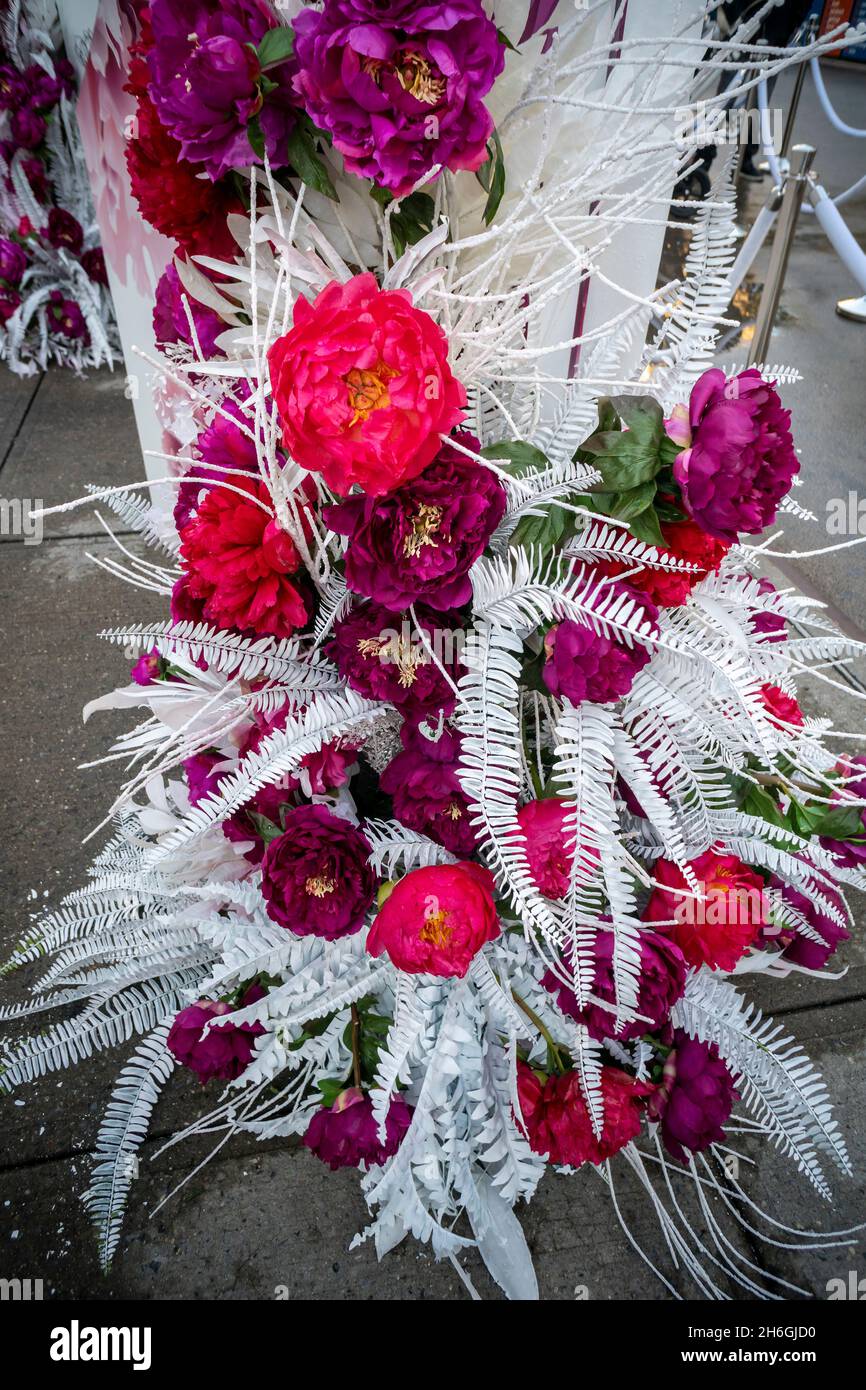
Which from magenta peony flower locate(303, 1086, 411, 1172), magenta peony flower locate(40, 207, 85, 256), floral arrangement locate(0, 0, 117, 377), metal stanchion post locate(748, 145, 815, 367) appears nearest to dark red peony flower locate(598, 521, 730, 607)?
magenta peony flower locate(303, 1086, 411, 1172)

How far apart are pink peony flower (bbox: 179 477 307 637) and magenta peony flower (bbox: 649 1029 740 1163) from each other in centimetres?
73

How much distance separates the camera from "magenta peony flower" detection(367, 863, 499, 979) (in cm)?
92

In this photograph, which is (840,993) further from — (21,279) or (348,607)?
(21,279)

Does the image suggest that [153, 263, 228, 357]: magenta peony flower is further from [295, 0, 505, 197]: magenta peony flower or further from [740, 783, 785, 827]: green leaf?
[740, 783, 785, 827]: green leaf

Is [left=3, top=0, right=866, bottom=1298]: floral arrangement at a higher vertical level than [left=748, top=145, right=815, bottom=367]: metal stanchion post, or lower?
lower

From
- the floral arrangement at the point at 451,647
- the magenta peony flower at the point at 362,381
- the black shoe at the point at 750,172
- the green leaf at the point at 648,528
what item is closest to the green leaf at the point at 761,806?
the floral arrangement at the point at 451,647

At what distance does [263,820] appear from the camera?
3.68ft

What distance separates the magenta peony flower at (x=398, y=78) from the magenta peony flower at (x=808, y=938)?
40.0 inches

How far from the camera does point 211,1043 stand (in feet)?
3.89

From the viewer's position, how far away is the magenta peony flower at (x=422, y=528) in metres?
0.81

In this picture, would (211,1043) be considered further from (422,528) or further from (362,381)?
(362,381)

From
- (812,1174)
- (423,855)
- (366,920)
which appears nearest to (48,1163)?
(366,920)

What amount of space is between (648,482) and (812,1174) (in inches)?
35.3

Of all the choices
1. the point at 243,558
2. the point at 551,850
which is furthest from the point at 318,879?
the point at 243,558
